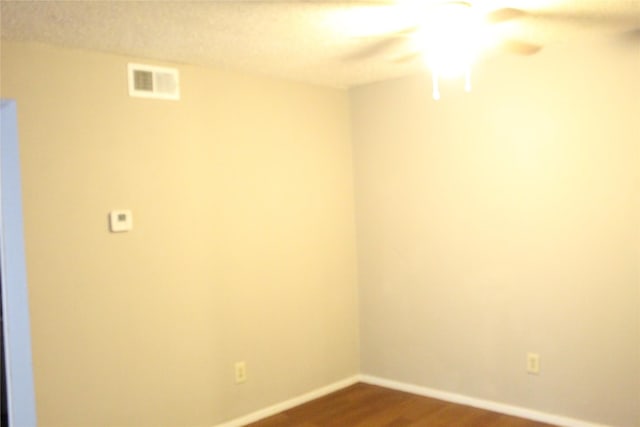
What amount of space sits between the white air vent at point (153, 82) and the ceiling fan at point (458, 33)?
1.08m

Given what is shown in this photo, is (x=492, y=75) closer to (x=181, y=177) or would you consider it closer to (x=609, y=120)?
(x=609, y=120)

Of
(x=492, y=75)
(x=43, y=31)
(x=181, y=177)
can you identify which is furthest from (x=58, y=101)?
(x=492, y=75)

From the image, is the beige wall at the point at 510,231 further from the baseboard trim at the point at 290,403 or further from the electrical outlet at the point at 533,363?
the baseboard trim at the point at 290,403

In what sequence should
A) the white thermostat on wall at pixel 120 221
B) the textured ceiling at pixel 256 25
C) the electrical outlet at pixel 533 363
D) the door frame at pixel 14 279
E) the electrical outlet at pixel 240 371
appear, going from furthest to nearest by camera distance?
the electrical outlet at pixel 240 371 → the electrical outlet at pixel 533 363 → the white thermostat on wall at pixel 120 221 → the door frame at pixel 14 279 → the textured ceiling at pixel 256 25

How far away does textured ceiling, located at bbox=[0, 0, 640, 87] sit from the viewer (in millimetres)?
2281

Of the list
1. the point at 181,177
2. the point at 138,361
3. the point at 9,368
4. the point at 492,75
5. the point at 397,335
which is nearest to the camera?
the point at 9,368

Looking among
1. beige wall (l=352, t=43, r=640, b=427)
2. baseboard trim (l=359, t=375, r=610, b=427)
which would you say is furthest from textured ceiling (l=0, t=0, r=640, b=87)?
baseboard trim (l=359, t=375, r=610, b=427)

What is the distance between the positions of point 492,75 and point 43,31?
261 cm

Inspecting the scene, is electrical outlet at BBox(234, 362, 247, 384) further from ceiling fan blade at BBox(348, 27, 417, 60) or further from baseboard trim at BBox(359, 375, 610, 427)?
ceiling fan blade at BBox(348, 27, 417, 60)

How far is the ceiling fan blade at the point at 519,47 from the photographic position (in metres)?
3.12

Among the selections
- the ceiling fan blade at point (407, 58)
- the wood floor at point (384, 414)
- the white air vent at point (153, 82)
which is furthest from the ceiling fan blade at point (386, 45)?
the wood floor at point (384, 414)

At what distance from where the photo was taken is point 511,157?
3410mm

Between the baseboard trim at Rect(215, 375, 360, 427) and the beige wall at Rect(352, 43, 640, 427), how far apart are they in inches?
10.1

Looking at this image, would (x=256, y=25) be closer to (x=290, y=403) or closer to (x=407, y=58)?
(x=407, y=58)
